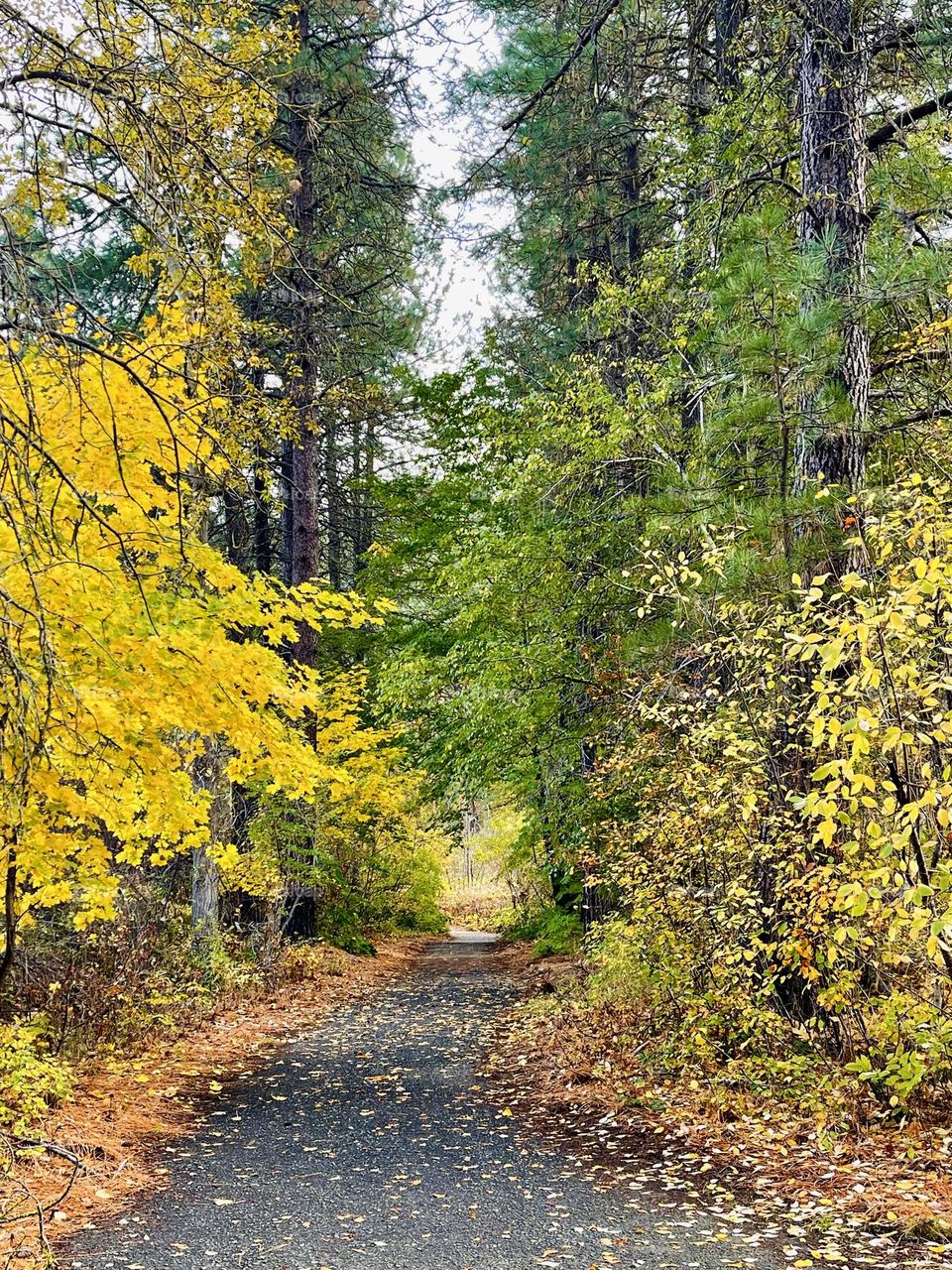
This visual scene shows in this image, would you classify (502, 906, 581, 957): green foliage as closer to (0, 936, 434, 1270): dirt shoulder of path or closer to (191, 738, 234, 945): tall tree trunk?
(0, 936, 434, 1270): dirt shoulder of path

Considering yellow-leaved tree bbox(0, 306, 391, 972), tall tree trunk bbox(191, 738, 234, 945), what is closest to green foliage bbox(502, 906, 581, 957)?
tall tree trunk bbox(191, 738, 234, 945)

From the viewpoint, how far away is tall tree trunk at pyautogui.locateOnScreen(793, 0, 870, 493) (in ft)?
18.0

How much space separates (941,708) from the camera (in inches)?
170

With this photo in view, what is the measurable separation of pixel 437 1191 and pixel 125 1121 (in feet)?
7.40

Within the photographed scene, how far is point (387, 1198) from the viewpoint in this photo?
4.63m

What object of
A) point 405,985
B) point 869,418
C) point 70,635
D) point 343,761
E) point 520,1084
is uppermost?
point 869,418

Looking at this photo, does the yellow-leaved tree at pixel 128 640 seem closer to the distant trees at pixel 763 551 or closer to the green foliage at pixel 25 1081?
the green foliage at pixel 25 1081

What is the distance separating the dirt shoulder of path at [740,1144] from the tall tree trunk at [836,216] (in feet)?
11.7

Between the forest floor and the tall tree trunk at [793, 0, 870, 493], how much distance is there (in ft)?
12.8

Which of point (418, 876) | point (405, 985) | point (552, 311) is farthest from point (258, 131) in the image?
point (418, 876)

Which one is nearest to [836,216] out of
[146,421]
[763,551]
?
[763,551]

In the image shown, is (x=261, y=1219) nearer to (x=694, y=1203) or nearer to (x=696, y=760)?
(x=694, y=1203)

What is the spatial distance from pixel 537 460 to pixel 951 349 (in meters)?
4.63

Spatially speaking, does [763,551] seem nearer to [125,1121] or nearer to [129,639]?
[129,639]
